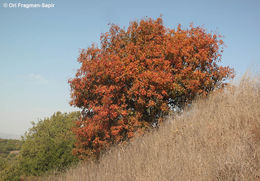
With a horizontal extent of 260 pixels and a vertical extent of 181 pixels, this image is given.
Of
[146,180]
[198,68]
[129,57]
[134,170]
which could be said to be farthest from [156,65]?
[146,180]

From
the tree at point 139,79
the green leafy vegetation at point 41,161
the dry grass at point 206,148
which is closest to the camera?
the dry grass at point 206,148

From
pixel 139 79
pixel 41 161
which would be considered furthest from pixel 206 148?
pixel 41 161

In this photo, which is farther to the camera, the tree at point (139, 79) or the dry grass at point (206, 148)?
the tree at point (139, 79)

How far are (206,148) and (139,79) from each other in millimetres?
6329

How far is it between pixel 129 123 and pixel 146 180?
20.2ft

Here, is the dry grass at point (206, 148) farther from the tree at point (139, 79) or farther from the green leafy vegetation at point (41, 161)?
the green leafy vegetation at point (41, 161)

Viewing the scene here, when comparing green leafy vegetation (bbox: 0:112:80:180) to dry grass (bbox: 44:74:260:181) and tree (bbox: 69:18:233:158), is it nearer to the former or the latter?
tree (bbox: 69:18:233:158)

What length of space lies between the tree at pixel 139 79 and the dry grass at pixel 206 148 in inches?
66.6

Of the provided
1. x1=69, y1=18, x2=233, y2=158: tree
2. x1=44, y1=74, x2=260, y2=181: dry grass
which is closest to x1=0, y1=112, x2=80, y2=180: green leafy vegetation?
x1=69, y1=18, x2=233, y2=158: tree

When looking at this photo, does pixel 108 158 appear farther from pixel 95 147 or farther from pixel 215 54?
pixel 215 54

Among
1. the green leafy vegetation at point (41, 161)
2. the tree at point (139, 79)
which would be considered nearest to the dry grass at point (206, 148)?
the tree at point (139, 79)

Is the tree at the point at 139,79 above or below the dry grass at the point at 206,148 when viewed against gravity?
above

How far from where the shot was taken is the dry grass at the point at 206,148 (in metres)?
5.77

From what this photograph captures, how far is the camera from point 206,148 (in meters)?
7.13
